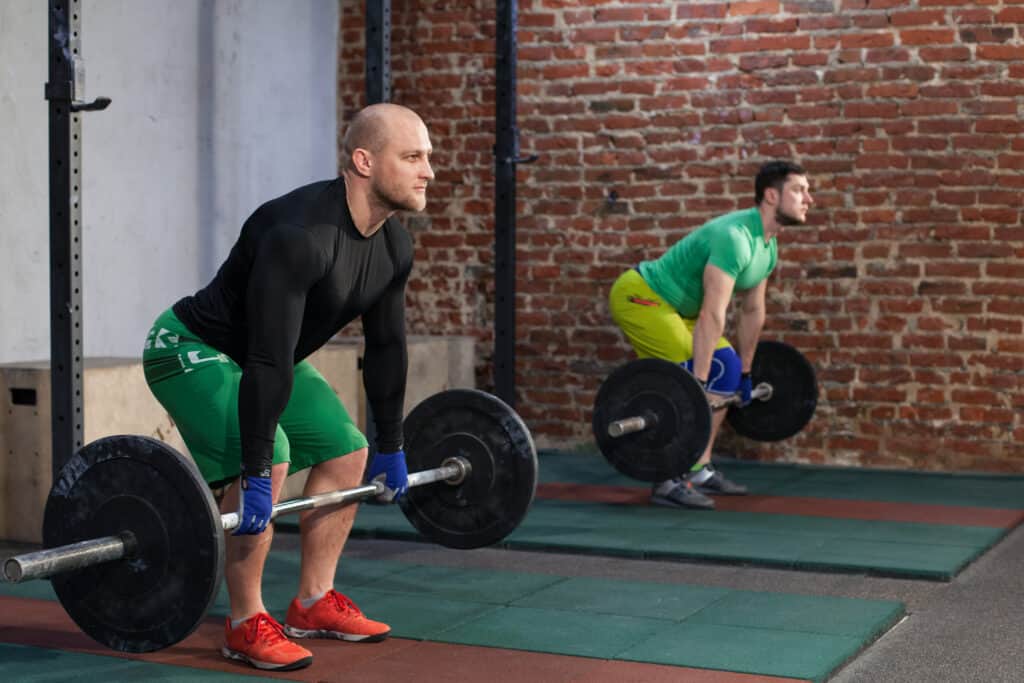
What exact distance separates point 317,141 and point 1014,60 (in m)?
3.08

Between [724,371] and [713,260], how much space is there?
18.5 inches

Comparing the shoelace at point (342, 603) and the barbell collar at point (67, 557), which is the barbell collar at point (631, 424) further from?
the barbell collar at point (67, 557)

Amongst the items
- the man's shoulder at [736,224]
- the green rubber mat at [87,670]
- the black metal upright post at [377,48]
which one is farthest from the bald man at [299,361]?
the man's shoulder at [736,224]

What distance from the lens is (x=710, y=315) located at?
4.83 meters

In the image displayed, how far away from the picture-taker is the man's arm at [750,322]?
525 cm

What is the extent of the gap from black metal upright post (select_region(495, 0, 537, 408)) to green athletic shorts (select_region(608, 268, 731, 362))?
0.46m

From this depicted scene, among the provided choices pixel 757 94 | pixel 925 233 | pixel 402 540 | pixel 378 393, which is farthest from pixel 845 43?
pixel 378 393

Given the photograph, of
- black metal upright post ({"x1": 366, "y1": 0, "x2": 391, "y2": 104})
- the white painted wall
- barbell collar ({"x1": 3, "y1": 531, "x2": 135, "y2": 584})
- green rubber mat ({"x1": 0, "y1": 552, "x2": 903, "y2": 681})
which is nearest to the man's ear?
barbell collar ({"x1": 3, "y1": 531, "x2": 135, "y2": 584})

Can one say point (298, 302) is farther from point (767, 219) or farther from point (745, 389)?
point (745, 389)

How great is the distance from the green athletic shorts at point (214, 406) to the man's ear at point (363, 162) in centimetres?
48

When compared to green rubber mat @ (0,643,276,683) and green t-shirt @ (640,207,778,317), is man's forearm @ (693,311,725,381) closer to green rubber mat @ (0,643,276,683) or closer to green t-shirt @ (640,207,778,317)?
green t-shirt @ (640,207,778,317)

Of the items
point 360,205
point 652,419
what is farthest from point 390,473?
point 652,419

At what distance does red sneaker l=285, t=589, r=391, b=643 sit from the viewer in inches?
124

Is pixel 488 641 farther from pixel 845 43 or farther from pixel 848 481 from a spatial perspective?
pixel 845 43
